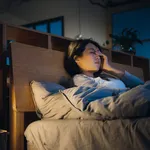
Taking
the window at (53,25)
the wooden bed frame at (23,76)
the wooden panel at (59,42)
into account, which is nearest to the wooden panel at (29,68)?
the wooden bed frame at (23,76)

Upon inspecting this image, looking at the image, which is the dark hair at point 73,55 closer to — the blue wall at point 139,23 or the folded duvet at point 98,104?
the folded duvet at point 98,104

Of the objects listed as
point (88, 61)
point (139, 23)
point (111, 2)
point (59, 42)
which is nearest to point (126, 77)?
point (88, 61)

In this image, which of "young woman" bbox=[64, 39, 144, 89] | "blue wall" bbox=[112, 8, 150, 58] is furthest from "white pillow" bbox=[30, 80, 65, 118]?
"blue wall" bbox=[112, 8, 150, 58]

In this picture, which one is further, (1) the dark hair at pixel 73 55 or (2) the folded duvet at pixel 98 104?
(1) the dark hair at pixel 73 55

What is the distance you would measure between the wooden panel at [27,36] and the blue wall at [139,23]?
2043 millimetres

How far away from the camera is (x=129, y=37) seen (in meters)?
3.18

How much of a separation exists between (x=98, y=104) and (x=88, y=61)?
2.21ft

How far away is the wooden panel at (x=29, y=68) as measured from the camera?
4.88 ft

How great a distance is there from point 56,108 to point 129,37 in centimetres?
207

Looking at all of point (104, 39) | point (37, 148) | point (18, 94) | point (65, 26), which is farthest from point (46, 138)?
point (65, 26)

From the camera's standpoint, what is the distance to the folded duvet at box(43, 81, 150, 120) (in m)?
1.01

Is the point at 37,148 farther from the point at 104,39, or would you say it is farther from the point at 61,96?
the point at 104,39

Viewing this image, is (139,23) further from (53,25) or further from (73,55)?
(73,55)

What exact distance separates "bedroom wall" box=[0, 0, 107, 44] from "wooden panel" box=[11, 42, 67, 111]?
7.46 feet
